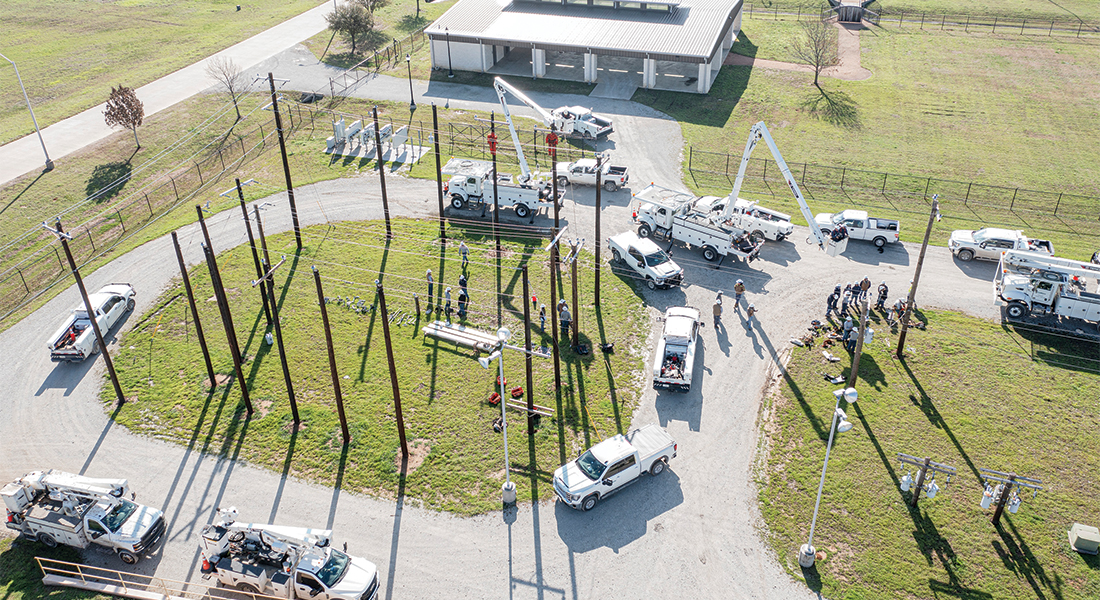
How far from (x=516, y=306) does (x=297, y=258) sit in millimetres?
13671

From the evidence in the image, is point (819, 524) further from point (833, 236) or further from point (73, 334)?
point (73, 334)

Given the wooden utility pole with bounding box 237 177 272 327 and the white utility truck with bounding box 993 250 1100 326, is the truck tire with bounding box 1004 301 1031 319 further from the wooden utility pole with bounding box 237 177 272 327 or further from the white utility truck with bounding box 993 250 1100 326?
the wooden utility pole with bounding box 237 177 272 327

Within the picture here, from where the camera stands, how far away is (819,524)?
26.7 meters

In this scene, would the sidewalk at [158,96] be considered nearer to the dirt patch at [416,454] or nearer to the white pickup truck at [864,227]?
the dirt patch at [416,454]

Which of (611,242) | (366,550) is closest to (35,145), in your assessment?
(611,242)

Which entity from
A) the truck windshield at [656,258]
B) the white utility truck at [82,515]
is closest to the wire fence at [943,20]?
the truck windshield at [656,258]

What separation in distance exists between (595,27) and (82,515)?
56.6 metres

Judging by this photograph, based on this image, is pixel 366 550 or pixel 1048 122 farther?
pixel 1048 122

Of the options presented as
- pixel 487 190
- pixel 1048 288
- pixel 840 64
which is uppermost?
pixel 840 64

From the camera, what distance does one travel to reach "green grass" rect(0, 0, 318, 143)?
65188 mm

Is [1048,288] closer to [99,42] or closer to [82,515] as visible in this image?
[82,515]

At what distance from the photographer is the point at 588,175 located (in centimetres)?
5028

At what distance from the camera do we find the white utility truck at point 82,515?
25922 millimetres

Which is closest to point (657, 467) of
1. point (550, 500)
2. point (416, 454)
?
point (550, 500)
